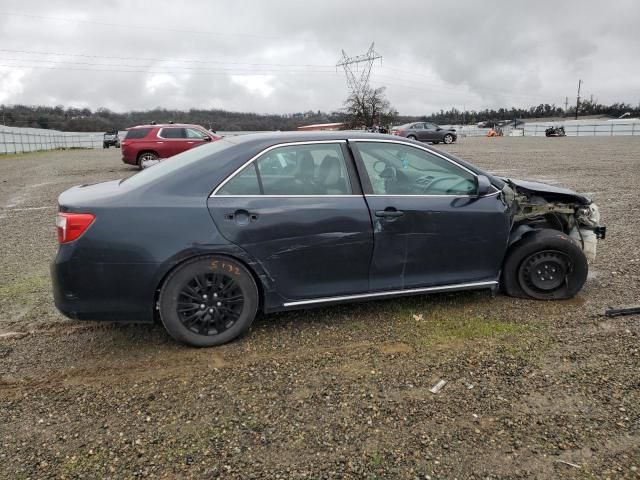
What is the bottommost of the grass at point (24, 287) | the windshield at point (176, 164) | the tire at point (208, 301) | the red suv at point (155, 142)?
the grass at point (24, 287)

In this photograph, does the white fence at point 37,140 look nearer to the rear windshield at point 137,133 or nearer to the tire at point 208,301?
the rear windshield at point 137,133

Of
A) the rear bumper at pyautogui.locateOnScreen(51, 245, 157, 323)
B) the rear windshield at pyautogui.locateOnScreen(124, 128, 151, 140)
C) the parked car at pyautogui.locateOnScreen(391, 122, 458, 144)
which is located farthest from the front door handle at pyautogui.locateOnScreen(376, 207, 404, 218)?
the parked car at pyautogui.locateOnScreen(391, 122, 458, 144)

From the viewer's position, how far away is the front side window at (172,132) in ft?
56.4

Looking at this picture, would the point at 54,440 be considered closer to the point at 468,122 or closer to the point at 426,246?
the point at 426,246

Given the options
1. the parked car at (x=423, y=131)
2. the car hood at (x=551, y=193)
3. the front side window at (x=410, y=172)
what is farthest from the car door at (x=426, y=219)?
the parked car at (x=423, y=131)

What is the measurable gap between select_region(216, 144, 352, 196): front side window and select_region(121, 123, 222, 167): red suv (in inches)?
550

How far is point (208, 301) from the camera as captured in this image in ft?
11.5

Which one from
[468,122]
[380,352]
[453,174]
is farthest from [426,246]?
[468,122]

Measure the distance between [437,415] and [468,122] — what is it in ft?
420

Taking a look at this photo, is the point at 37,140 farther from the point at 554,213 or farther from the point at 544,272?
the point at 544,272

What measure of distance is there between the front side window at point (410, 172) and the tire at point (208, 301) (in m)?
1.23

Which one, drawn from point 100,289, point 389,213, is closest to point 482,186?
point 389,213

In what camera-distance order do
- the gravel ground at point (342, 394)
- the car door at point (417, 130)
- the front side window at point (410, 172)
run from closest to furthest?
the gravel ground at point (342, 394) < the front side window at point (410, 172) < the car door at point (417, 130)

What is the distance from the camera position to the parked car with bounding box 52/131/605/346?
131 inches
